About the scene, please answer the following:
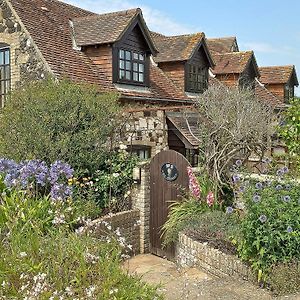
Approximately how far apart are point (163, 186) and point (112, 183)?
3.89 ft

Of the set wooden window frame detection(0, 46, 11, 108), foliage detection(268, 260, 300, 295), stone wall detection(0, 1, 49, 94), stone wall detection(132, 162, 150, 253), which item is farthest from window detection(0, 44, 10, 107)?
foliage detection(268, 260, 300, 295)

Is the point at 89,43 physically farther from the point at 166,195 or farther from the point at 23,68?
the point at 166,195

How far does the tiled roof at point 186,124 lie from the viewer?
13.1 meters

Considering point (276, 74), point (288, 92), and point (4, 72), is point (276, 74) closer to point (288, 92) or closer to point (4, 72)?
point (288, 92)

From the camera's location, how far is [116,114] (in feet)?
33.2

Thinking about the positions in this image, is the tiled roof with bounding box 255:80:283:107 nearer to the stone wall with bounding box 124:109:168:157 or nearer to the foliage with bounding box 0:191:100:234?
the stone wall with bounding box 124:109:168:157

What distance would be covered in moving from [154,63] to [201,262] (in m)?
11.6

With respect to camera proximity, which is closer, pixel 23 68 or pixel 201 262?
pixel 201 262

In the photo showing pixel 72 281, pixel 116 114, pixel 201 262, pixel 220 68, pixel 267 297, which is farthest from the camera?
pixel 220 68

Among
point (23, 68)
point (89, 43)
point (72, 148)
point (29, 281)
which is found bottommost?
point (29, 281)

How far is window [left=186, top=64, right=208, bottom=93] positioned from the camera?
53.9 feet

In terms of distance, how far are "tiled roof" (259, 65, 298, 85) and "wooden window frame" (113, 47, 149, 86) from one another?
35.8 feet

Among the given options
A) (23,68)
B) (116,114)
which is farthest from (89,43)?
(116,114)

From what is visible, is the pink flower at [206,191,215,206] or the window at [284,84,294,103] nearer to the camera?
the pink flower at [206,191,215,206]
